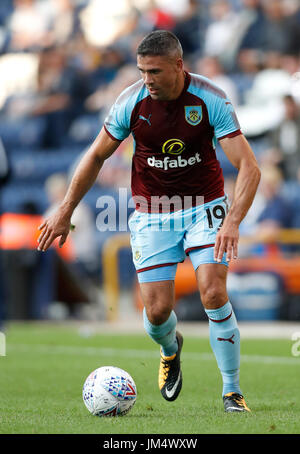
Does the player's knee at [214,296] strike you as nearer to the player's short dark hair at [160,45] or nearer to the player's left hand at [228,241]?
the player's left hand at [228,241]

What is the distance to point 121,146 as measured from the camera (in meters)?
16.4

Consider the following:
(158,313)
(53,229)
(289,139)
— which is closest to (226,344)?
(158,313)

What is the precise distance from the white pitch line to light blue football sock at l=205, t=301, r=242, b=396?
295cm

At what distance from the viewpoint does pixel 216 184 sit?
6035 mm

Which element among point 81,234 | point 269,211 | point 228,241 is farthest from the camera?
point 81,234

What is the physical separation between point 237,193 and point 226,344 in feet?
3.23

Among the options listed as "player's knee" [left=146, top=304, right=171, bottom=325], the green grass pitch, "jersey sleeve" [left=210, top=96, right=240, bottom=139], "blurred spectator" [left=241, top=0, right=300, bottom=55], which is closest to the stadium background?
"blurred spectator" [left=241, top=0, right=300, bottom=55]

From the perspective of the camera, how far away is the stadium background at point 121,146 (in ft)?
41.8

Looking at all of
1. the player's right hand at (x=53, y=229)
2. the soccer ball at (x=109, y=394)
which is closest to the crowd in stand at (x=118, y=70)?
the player's right hand at (x=53, y=229)

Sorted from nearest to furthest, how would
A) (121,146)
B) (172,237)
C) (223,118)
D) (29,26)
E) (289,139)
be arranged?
(223,118) < (172,237) < (289,139) < (121,146) < (29,26)

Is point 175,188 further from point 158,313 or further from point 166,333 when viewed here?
point 166,333

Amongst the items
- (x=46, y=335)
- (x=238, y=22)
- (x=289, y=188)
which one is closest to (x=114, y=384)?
(x=46, y=335)

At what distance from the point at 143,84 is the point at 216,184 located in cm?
84

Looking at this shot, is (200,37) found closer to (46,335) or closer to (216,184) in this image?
(46,335)
